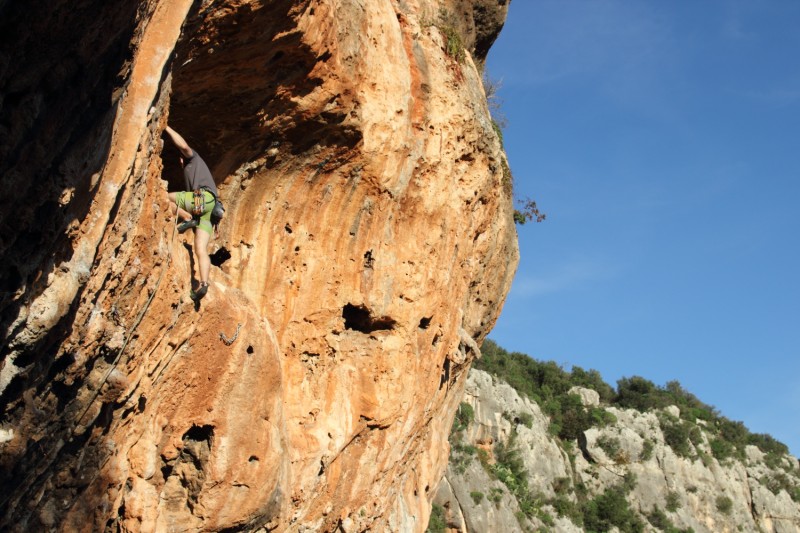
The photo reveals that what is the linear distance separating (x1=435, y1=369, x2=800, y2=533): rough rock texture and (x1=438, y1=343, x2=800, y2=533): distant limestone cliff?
2.5 inches

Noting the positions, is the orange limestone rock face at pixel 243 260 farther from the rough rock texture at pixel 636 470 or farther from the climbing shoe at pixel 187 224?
the rough rock texture at pixel 636 470

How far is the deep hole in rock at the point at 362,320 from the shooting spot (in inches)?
411

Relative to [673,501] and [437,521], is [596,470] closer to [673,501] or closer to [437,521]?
[673,501]

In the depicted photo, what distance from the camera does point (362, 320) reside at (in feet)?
34.7

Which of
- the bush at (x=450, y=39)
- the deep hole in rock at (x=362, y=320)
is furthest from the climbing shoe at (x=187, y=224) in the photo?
the bush at (x=450, y=39)

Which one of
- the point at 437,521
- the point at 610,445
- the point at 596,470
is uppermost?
the point at 610,445

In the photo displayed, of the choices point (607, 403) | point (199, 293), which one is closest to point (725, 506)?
point (607, 403)

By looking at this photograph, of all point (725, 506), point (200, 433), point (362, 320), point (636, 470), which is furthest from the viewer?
point (636, 470)

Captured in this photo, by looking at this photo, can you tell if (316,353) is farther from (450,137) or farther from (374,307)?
(450,137)

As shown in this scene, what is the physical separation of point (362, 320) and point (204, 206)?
10.9 feet

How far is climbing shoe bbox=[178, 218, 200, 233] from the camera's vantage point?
7.74 meters

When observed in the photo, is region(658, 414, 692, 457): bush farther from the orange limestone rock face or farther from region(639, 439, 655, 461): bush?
the orange limestone rock face

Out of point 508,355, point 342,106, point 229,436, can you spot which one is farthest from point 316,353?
point 508,355

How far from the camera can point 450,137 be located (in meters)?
11.4
